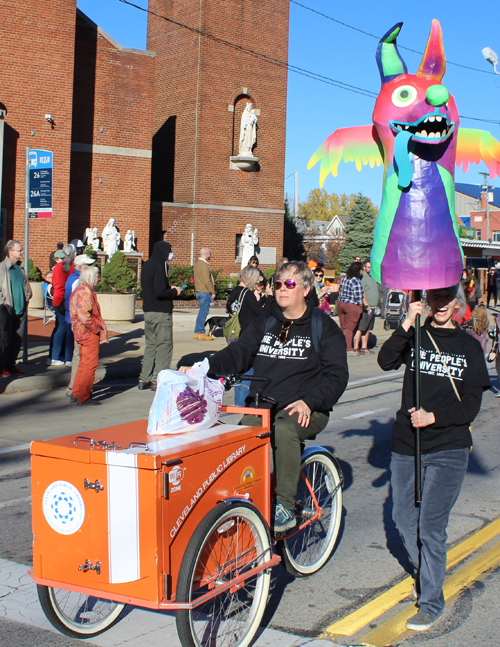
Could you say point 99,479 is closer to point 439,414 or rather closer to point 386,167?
point 439,414

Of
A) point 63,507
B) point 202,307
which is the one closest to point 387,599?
point 63,507

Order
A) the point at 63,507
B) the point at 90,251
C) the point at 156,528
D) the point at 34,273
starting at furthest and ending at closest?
the point at 90,251
the point at 34,273
the point at 63,507
the point at 156,528

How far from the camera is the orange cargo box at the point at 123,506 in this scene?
3.10m

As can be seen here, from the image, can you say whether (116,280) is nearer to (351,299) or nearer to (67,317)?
(351,299)

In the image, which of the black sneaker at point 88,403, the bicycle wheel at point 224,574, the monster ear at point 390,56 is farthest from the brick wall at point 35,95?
the bicycle wheel at point 224,574

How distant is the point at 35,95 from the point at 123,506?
23.8 m

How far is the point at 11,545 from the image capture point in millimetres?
4867

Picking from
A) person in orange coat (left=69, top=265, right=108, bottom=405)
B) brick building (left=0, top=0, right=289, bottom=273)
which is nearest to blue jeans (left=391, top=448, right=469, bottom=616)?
person in orange coat (left=69, top=265, right=108, bottom=405)

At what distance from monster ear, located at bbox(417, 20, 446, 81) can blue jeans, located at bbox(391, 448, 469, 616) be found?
2338mm

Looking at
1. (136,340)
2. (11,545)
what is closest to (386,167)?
(11,545)

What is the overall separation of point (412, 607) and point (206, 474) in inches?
62.0

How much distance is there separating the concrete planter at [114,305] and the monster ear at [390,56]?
14806mm

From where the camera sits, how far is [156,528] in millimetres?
3074

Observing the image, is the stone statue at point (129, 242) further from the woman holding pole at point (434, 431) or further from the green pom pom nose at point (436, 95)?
the woman holding pole at point (434, 431)
